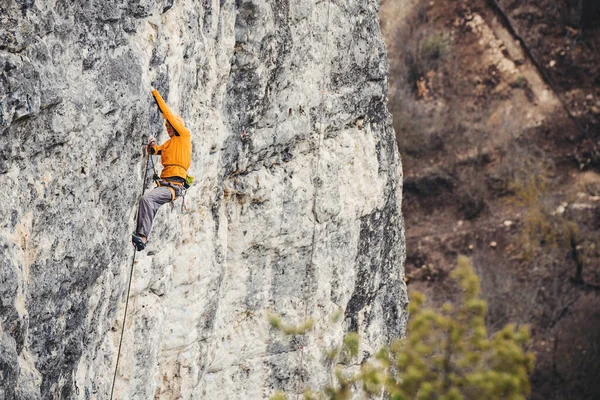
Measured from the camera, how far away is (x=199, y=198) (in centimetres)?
909

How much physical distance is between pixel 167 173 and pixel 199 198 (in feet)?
4.90

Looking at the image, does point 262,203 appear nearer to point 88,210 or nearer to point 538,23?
point 88,210

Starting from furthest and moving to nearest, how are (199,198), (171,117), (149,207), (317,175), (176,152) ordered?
1. (317,175)
2. (199,198)
3. (176,152)
4. (149,207)
5. (171,117)

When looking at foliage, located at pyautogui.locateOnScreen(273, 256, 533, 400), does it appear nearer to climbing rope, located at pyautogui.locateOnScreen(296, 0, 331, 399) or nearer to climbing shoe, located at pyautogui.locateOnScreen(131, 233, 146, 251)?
climbing shoe, located at pyautogui.locateOnScreen(131, 233, 146, 251)

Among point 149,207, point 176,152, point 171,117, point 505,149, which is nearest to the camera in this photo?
point 171,117

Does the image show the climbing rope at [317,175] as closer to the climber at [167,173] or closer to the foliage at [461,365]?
the climber at [167,173]

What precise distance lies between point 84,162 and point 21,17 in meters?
1.32

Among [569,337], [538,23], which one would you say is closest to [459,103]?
[538,23]

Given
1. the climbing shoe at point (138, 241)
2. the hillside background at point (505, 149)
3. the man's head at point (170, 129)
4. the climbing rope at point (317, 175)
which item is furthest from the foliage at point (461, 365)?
the hillside background at point (505, 149)

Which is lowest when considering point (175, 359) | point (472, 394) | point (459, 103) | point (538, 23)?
point (472, 394)

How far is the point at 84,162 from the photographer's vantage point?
647 cm

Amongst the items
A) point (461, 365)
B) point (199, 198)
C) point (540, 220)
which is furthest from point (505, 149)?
point (461, 365)

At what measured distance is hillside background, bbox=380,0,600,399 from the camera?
23.2 metres

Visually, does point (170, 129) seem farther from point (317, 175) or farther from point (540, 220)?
point (540, 220)
